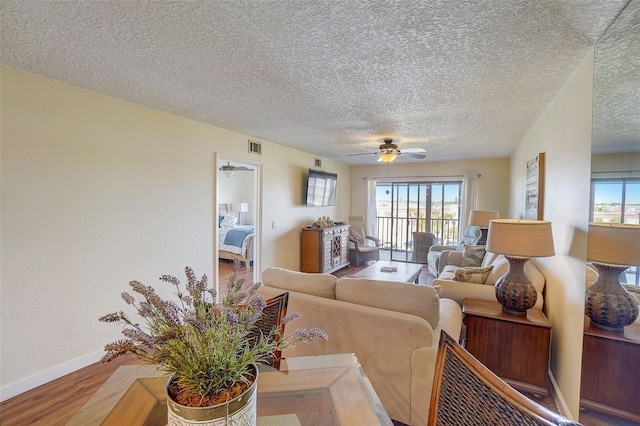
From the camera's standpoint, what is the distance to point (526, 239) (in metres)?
2.01

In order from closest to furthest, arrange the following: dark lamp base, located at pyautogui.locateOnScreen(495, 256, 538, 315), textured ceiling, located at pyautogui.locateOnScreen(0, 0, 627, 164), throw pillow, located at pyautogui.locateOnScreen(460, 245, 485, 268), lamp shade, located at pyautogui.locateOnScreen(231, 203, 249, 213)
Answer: textured ceiling, located at pyautogui.locateOnScreen(0, 0, 627, 164), dark lamp base, located at pyautogui.locateOnScreen(495, 256, 538, 315), throw pillow, located at pyautogui.locateOnScreen(460, 245, 485, 268), lamp shade, located at pyautogui.locateOnScreen(231, 203, 249, 213)

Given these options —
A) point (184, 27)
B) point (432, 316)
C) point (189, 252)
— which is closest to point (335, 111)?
point (184, 27)

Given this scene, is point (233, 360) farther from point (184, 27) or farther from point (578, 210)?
point (578, 210)

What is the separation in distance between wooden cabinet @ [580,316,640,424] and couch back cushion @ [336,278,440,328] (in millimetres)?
811

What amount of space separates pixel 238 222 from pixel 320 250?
3774 millimetres

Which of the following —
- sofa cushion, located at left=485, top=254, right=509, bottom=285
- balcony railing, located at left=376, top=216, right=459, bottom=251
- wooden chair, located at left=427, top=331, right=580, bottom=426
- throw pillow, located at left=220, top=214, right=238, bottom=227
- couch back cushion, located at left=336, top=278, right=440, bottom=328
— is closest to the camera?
wooden chair, located at left=427, top=331, right=580, bottom=426

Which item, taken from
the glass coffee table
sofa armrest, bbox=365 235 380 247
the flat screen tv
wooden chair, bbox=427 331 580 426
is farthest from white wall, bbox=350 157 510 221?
wooden chair, bbox=427 331 580 426

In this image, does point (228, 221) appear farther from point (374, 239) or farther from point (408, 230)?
point (408, 230)

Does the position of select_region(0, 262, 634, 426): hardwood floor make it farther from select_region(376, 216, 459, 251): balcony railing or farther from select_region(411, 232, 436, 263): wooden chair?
select_region(376, 216, 459, 251): balcony railing

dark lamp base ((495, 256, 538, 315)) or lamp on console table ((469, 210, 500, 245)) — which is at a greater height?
lamp on console table ((469, 210, 500, 245))

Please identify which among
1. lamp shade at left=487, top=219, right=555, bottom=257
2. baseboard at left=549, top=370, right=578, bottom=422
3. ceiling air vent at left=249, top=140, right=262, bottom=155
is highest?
ceiling air vent at left=249, top=140, right=262, bottom=155

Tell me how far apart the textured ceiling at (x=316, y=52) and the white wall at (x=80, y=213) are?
27 centimetres

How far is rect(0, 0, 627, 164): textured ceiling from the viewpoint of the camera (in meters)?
1.34

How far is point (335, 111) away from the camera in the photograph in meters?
2.84
